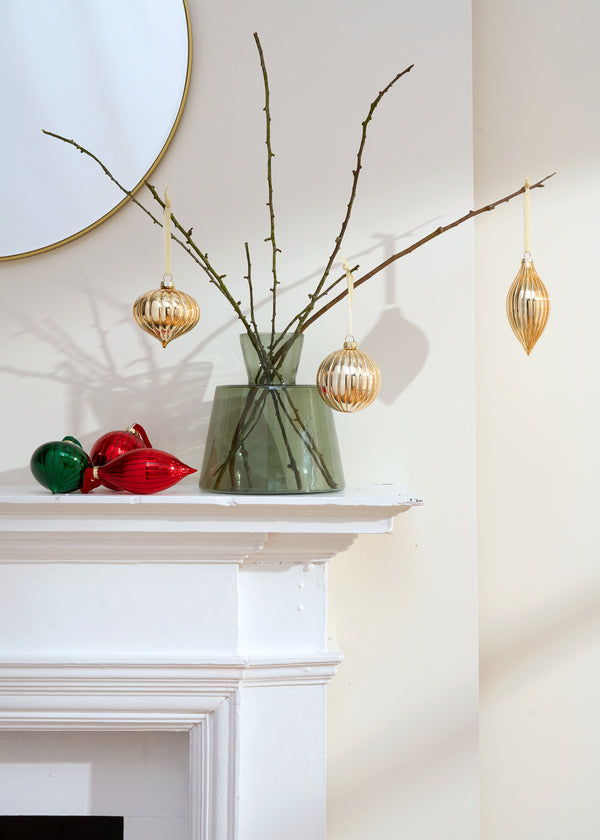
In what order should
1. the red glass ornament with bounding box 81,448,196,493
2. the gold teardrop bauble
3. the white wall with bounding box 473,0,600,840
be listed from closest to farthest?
the red glass ornament with bounding box 81,448,196,493 → the gold teardrop bauble → the white wall with bounding box 473,0,600,840

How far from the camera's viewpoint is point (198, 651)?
964mm

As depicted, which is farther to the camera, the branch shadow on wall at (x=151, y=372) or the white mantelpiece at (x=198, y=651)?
the branch shadow on wall at (x=151, y=372)

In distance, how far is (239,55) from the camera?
108 cm

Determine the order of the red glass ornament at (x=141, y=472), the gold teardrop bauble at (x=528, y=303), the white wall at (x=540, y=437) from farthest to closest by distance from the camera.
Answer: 1. the white wall at (x=540, y=437)
2. the gold teardrop bauble at (x=528, y=303)
3. the red glass ornament at (x=141, y=472)

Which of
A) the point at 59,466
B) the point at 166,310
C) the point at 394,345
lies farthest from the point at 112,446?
the point at 394,345

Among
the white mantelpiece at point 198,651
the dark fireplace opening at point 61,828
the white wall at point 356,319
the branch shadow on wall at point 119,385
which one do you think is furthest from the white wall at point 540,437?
the dark fireplace opening at point 61,828

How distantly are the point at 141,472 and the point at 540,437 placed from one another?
60 cm

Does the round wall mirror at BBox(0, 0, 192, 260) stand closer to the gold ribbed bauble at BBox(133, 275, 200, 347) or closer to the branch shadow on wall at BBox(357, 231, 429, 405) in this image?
the gold ribbed bauble at BBox(133, 275, 200, 347)

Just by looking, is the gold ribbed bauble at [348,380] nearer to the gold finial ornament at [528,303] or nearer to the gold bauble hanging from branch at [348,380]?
the gold bauble hanging from branch at [348,380]

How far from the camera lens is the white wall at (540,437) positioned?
3.74ft

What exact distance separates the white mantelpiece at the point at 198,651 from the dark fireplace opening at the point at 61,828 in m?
0.12

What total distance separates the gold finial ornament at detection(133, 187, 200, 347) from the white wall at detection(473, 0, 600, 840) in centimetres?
46

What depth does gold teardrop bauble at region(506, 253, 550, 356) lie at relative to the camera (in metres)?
0.99

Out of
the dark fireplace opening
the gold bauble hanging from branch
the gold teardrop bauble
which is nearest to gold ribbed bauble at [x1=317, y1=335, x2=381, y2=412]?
the gold bauble hanging from branch
